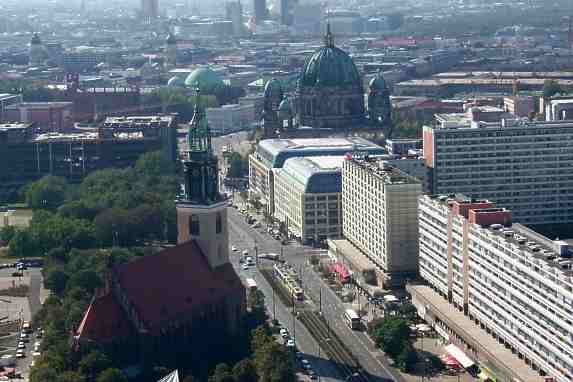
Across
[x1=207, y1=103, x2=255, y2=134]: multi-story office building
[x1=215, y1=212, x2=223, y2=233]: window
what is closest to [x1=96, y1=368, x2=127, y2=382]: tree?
[x1=215, y1=212, x2=223, y2=233]: window

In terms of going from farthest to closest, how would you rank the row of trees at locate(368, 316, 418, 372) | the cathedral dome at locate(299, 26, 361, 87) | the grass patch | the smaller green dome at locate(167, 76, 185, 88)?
1. the smaller green dome at locate(167, 76, 185, 88)
2. the cathedral dome at locate(299, 26, 361, 87)
3. the grass patch
4. the row of trees at locate(368, 316, 418, 372)

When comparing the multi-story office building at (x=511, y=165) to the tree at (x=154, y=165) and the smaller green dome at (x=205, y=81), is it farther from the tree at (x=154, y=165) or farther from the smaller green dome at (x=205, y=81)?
the smaller green dome at (x=205, y=81)

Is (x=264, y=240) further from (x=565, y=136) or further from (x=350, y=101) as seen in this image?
(x=350, y=101)

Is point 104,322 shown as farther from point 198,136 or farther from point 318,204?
point 318,204

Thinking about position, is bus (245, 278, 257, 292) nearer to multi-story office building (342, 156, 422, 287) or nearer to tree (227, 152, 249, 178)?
multi-story office building (342, 156, 422, 287)

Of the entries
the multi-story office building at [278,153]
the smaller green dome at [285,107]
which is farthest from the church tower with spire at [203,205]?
the smaller green dome at [285,107]
